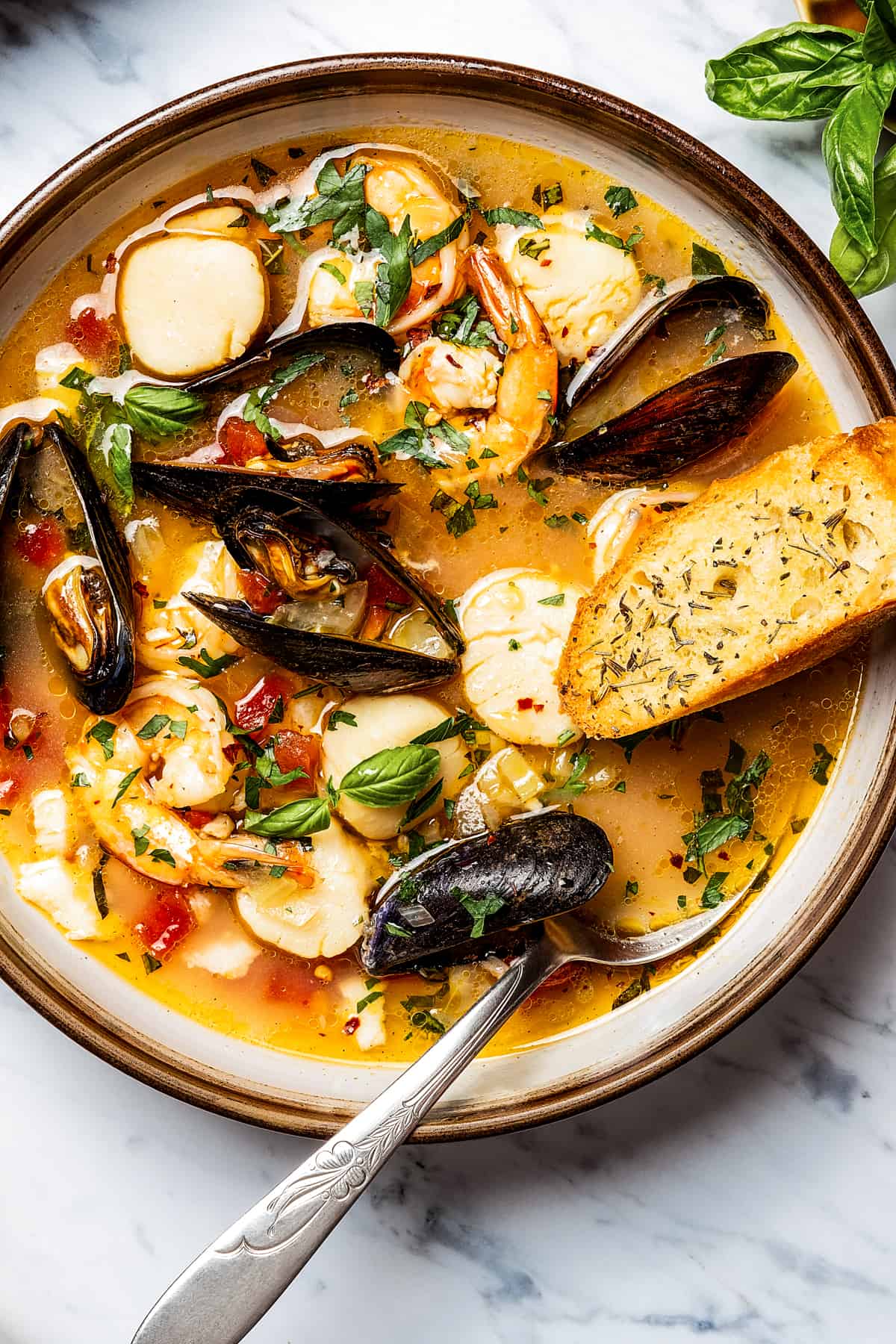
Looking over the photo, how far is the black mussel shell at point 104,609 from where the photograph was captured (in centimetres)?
267

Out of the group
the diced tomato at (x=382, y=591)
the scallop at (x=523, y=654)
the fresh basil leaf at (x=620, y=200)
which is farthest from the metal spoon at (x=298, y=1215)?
the fresh basil leaf at (x=620, y=200)

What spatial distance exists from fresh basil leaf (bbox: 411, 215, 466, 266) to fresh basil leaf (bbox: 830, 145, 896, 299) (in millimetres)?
897

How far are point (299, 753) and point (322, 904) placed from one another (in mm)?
379

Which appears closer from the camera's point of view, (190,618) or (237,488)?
(237,488)

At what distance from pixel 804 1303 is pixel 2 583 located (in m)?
2.83

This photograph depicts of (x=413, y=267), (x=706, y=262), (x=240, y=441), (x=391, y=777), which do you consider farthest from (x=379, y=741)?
(x=706, y=262)

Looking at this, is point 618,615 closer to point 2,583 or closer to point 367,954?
point 367,954

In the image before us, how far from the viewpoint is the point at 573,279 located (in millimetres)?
2703

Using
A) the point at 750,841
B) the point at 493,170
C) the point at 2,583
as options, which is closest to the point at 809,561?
the point at 750,841

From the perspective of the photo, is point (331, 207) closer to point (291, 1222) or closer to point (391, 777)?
point (391, 777)

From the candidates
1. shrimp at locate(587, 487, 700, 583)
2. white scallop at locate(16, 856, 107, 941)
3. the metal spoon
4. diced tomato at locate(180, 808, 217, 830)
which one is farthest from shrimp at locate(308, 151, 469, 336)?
the metal spoon

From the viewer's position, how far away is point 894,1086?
9.67ft

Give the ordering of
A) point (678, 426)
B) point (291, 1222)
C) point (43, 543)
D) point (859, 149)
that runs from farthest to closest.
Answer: point (43, 543)
point (678, 426)
point (859, 149)
point (291, 1222)

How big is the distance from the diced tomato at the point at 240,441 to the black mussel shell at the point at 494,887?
110 centimetres
